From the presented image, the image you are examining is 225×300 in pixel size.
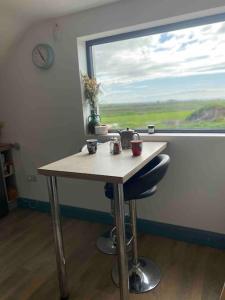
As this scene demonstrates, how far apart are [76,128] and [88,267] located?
4.43 ft

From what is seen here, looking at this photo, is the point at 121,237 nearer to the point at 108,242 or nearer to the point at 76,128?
the point at 108,242

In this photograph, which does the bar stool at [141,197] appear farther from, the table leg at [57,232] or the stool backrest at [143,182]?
the table leg at [57,232]

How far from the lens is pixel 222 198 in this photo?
2.14 metres

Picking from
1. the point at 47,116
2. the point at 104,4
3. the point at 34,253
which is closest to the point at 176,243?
the point at 34,253

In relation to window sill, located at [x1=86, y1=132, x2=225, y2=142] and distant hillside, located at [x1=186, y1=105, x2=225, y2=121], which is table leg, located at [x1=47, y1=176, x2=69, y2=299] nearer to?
window sill, located at [x1=86, y1=132, x2=225, y2=142]

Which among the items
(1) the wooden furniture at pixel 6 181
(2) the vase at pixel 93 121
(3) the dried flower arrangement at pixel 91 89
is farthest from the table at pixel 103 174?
(1) the wooden furniture at pixel 6 181

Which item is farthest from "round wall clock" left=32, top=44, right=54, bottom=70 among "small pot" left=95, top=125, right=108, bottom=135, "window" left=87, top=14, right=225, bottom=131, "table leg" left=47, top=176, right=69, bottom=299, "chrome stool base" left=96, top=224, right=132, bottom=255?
"chrome stool base" left=96, top=224, right=132, bottom=255

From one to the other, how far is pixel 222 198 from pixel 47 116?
1.96 metres

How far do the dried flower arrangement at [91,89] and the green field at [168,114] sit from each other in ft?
0.53

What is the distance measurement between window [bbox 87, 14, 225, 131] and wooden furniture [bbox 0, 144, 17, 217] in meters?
1.32

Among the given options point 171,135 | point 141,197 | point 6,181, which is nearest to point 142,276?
point 141,197

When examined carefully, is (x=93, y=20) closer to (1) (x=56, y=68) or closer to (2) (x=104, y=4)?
(2) (x=104, y=4)

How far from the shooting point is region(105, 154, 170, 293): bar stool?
1527 mm

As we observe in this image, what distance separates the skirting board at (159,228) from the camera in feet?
7.24
